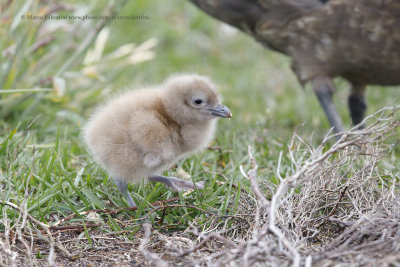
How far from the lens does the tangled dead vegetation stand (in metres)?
2.05

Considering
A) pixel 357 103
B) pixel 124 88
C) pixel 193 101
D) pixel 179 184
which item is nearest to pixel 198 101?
pixel 193 101

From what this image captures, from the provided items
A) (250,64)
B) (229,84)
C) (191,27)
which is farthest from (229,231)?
(191,27)

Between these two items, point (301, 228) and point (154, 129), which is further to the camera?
point (154, 129)

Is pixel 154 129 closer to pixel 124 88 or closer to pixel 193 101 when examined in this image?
pixel 193 101

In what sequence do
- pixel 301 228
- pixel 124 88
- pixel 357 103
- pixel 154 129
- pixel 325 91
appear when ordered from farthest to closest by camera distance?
pixel 357 103, pixel 325 91, pixel 124 88, pixel 154 129, pixel 301 228

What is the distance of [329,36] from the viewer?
159 inches

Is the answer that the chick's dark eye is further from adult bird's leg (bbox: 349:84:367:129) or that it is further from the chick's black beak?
adult bird's leg (bbox: 349:84:367:129)

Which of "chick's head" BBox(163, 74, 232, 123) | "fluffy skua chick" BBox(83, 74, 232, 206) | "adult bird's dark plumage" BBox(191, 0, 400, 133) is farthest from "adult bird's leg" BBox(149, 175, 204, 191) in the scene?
"adult bird's dark plumage" BBox(191, 0, 400, 133)

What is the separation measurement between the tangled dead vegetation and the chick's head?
1.52 feet

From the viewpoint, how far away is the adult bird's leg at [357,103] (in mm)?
4609

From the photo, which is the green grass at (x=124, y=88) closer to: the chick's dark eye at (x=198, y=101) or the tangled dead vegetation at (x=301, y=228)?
the tangled dead vegetation at (x=301, y=228)

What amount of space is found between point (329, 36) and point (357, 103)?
0.85 m

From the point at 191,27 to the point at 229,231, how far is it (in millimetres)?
4775

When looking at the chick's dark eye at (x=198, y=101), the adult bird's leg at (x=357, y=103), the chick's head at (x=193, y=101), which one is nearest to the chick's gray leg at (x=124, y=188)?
the chick's head at (x=193, y=101)
